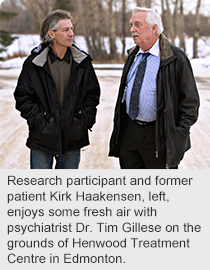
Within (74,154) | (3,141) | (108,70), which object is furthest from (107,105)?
(108,70)

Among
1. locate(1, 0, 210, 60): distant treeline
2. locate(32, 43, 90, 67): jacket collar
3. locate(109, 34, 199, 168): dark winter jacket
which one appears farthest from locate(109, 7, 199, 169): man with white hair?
locate(1, 0, 210, 60): distant treeline

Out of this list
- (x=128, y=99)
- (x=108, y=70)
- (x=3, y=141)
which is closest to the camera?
(x=128, y=99)

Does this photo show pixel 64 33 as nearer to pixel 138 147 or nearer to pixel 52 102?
pixel 52 102

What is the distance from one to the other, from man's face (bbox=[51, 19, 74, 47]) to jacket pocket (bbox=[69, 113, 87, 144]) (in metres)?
0.52

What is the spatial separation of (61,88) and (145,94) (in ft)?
1.99

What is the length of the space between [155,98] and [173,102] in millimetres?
131

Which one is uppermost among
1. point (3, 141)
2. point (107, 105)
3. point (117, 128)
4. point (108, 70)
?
point (117, 128)

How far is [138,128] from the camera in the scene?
305cm

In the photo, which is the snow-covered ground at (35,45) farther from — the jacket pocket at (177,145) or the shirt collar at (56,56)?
the shirt collar at (56,56)

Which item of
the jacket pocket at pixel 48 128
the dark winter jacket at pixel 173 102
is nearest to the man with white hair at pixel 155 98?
the dark winter jacket at pixel 173 102

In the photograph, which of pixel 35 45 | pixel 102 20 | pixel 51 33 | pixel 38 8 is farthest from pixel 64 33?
pixel 35 45

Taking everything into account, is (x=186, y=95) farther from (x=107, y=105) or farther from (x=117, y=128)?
(x=107, y=105)

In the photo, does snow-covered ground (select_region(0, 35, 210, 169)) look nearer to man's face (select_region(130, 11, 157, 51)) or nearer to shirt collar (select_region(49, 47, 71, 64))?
shirt collar (select_region(49, 47, 71, 64))

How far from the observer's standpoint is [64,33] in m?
2.87
